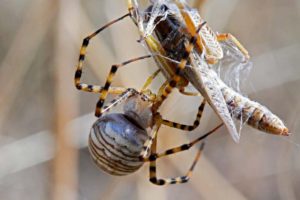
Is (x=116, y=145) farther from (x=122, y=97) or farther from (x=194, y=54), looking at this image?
(x=194, y=54)

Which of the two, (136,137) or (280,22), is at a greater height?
(136,137)

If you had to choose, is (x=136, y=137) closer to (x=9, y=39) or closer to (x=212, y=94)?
(x=212, y=94)

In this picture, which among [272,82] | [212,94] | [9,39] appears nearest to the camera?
[212,94]

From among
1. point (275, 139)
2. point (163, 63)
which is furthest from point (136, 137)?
point (275, 139)

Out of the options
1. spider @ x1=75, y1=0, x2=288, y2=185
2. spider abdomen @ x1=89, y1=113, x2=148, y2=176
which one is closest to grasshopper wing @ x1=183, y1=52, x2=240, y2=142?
spider @ x1=75, y1=0, x2=288, y2=185

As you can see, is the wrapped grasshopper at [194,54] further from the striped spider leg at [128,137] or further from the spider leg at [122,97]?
the spider leg at [122,97]

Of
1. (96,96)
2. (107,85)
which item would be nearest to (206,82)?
(107,85)
